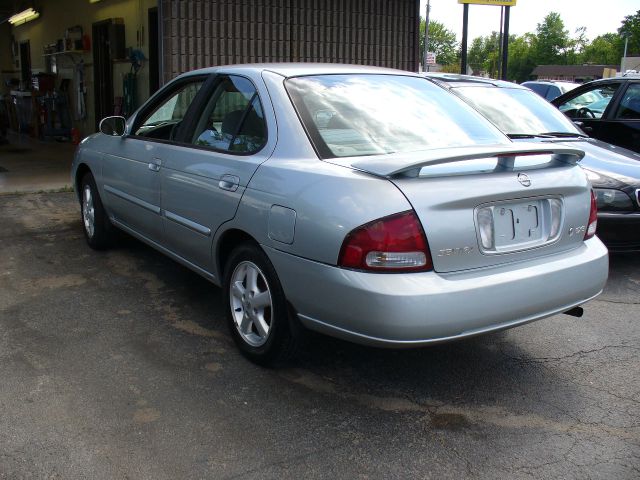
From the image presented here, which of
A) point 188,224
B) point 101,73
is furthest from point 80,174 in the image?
point 101,73

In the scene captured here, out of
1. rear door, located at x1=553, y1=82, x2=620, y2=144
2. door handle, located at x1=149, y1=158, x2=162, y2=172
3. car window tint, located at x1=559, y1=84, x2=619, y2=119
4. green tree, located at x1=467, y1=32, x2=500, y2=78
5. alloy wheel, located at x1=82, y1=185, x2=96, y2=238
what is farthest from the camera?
green tree, located at x1=467, y1=32, x2=500, y2=78

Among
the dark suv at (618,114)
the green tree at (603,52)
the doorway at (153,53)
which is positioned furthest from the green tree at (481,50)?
the dark suv at (618,114)

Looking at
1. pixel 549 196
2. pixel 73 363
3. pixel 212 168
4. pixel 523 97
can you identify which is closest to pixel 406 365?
pixel 549 196

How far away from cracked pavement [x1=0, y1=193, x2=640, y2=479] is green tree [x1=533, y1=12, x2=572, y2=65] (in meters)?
109

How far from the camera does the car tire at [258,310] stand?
3340mm

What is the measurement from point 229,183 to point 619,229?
334 cm

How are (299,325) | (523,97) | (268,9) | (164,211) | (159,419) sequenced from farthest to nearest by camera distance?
(268,9)
(523,97)
(164,211)
(299,325)
(159,419)

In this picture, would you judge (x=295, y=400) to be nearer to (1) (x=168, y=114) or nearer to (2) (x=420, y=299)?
(2) (x=420, y=299)

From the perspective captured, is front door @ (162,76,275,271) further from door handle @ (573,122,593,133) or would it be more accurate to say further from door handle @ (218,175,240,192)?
door handle @ (573,122,593,133)

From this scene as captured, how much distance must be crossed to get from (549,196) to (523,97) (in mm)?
3893

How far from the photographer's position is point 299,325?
330 cm

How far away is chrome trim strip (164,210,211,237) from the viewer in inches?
152

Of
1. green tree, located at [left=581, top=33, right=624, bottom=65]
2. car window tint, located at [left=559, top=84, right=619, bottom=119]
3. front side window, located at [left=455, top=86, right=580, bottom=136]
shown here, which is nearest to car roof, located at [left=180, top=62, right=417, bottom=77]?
front side window, located at [left=455, top=86, right=580, bottom=136]

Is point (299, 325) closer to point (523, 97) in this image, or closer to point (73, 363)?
point (73, 363)
